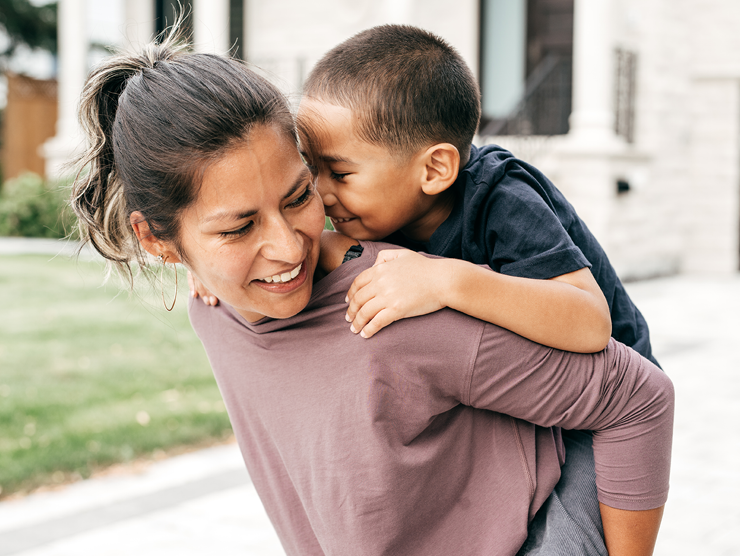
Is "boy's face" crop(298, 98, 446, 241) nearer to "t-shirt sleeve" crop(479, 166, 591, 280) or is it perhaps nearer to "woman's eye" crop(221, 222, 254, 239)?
"t-shirt sleeve" crop(479, 166, 591, 280)

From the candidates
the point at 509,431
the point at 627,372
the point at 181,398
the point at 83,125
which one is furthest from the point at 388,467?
the point at 181,398

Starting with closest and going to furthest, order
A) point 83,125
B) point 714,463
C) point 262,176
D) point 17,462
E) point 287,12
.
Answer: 1. point 262,176
2. point 83,125
3. point 17,462
4. point 714,463
5. point 287,12

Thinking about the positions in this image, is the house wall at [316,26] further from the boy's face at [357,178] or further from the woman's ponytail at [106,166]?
the woman's ponytail at [106,166]

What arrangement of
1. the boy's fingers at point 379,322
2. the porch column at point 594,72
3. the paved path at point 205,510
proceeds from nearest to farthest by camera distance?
1. the boy's fingers at point 379,322
2. the paved path at point 205,510
3. the porch column at point 594,72

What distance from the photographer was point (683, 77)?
14031mm

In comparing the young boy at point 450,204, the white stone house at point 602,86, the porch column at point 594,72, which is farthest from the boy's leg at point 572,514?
the porch column at point 594,72

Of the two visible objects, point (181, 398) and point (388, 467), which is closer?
point (388, 467)

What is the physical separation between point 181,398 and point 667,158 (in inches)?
404

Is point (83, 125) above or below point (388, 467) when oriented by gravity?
above

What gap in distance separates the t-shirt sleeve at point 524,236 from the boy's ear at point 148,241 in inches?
26.2

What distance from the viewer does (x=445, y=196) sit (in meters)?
2.00

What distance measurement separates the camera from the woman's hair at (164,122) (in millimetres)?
1432

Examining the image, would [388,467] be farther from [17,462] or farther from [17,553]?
[17,462]

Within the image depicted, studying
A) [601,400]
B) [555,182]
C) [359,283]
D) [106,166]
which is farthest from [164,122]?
[555,182]
